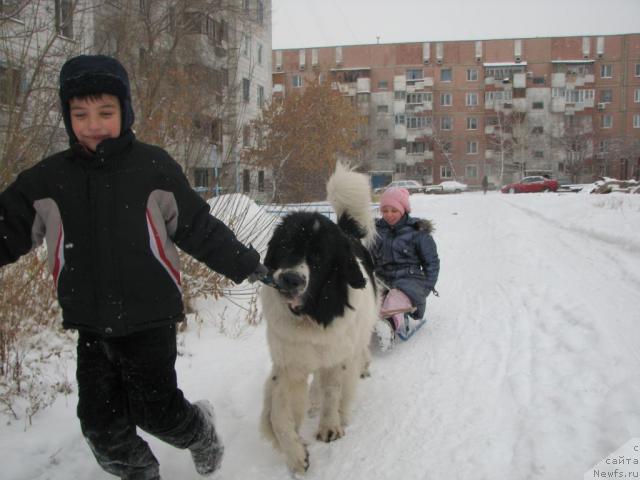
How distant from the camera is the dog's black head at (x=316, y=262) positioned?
8.84ft

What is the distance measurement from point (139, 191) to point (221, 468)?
1547 millimetres

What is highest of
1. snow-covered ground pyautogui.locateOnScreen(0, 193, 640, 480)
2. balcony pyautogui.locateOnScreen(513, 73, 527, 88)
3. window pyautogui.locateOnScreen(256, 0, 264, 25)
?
balcony pyautogui.locateOnScreen(513, 73, 527, 88)

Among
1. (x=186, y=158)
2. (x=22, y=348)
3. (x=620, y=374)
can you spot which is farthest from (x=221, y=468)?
(x=186, y=158)

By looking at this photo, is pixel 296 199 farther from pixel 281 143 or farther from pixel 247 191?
pixel 247 191

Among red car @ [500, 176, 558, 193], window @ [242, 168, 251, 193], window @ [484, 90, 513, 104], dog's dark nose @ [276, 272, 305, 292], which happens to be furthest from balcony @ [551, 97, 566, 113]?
dog's dark nose @ [276, 272, 305, 292]

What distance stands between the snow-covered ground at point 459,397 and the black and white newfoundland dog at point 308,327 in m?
0.17

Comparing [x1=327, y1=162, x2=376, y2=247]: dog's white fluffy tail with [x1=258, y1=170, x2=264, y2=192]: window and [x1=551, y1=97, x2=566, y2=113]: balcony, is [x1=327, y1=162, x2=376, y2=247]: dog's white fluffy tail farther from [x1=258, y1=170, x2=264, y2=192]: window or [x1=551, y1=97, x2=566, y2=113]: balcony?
[x1=551, y1=97, x2=566, y2=113]: balcony

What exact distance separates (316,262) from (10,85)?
2.41 m

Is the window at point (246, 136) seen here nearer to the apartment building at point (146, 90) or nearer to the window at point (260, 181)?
the apartment building at point (146, 90)

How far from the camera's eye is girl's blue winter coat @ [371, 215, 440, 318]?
4.74 metres

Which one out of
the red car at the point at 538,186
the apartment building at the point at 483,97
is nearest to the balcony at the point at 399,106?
the apartment building at the point at 483,97

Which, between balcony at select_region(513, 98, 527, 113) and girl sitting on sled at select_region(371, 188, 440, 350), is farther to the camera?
balcony at select_region(513, 98, 527, 113)

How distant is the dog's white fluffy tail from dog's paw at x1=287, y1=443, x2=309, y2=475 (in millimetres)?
1937

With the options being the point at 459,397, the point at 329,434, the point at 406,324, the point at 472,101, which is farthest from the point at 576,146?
the point at 329,434
